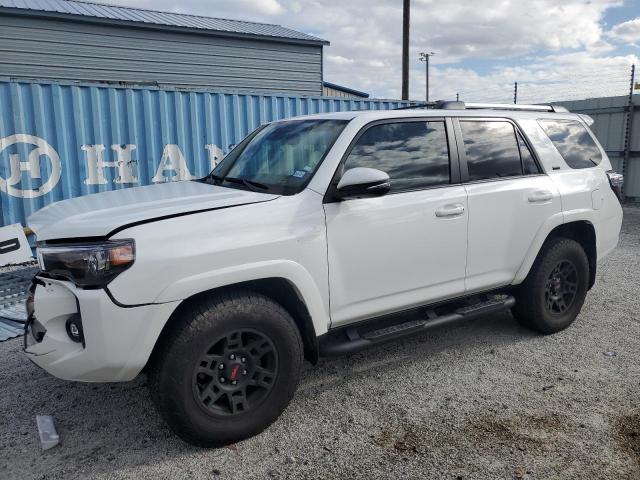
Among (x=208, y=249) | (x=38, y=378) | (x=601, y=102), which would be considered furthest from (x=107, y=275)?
(x=601, y=102)

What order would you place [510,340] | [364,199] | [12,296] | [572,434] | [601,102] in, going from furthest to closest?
[601,102] < [12,296] < [510,340] < [364,199] < [572,434]

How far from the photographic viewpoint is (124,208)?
111 inches

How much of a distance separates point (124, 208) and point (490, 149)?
8.64 ft

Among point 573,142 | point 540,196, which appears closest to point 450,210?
point 540,196

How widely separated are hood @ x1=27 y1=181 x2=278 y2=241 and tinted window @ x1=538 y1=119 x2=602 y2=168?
266 centimetres

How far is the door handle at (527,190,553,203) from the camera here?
4004mm

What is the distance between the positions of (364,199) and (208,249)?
104 cm

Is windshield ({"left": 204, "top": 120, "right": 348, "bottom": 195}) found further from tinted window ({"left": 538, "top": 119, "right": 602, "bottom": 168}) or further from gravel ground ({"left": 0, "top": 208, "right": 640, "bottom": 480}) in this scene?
tinted window ({"left": 538, "top": 119, "right": 602, "bottom": 168})

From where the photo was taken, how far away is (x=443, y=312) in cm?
378

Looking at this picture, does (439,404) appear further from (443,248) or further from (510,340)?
(510,340)

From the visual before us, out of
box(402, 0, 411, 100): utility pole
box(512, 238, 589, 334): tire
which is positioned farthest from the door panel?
box(402, 0, 411, 100): utility pole

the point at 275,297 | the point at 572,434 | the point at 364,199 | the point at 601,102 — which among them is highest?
the point at 601,102

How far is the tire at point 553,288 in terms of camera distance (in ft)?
13.8

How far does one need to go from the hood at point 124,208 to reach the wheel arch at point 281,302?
440 millimetres
